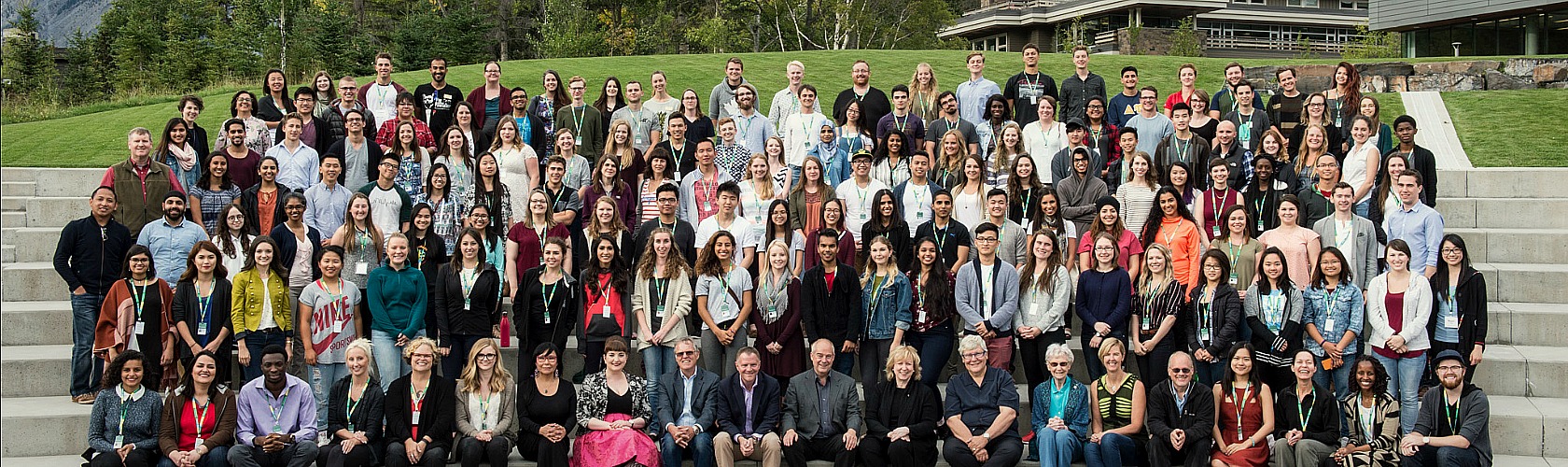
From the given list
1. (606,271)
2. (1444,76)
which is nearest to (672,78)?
(1444,76)

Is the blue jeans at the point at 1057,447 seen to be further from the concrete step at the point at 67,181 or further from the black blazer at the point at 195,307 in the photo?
the concrete step at the point at 67,181

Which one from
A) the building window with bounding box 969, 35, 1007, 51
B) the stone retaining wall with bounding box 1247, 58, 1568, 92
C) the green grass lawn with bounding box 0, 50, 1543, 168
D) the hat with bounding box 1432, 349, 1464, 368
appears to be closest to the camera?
the hat with bounding box 1432, 349, 1464, 368

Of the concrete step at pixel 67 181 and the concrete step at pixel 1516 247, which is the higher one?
the concrete step at pixel 67 181

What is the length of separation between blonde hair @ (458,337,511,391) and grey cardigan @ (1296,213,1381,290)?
5514 millimetres

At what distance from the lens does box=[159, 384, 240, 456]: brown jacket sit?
24.3 feet

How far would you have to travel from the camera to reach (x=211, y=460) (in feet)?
24.3

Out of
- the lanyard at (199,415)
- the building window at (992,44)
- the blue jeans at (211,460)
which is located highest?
the building window at (992,44)

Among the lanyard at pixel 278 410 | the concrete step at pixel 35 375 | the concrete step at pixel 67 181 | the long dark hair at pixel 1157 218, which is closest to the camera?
the lanyard at pixel 278 410

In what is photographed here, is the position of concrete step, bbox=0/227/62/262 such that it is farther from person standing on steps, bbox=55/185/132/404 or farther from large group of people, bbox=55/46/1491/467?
person standing on steps, bbox=55/185/132/404

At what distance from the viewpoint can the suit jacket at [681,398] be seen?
782 cm

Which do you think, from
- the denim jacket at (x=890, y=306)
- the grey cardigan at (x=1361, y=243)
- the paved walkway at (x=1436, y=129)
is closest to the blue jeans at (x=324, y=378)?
the denim jacket at (x=890, y=306)

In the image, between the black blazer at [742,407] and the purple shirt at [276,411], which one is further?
the black blazer at [742,407]

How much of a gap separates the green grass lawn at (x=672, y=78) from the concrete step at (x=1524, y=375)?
5425mm

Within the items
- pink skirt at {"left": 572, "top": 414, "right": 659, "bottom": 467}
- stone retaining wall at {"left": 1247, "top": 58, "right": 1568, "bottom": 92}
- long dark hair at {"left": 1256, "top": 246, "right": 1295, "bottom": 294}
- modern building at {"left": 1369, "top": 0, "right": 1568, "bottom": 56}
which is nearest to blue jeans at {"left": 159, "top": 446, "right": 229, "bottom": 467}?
pink skirt at {"left": 572, "top": 414, "right": 659, "bottom": 467}
